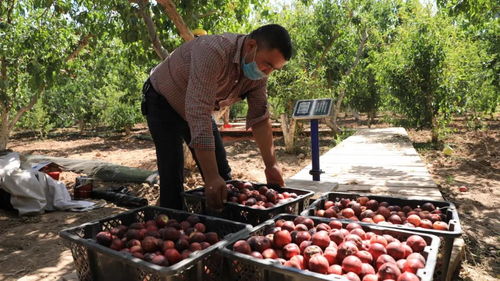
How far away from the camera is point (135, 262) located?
1.58 metres

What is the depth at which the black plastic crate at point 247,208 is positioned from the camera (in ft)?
7.49

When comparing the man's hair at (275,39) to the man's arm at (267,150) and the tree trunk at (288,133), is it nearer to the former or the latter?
the man's arm at (267,150)

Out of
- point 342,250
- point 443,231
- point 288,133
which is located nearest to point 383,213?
point 443,231

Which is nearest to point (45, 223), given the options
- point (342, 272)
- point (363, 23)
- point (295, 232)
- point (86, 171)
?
point (86, 171)

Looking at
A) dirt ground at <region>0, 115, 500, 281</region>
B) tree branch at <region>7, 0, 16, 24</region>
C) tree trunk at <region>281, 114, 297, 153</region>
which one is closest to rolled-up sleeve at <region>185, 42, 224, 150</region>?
dirt ground at <region>0, 115, 500, 281</region>

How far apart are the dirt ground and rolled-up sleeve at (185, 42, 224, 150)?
1940mm

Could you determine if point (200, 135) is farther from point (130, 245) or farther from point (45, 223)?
point (45, 223)

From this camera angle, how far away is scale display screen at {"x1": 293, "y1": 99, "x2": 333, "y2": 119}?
3570mm

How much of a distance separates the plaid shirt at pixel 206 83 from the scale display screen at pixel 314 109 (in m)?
0.88

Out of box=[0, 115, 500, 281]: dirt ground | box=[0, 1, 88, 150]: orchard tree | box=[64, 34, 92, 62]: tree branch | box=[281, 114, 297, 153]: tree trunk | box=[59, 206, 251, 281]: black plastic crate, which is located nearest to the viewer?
box=[59, 206, 251, 281]: black plastic crate

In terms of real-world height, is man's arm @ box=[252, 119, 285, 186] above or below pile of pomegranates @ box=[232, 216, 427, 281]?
above

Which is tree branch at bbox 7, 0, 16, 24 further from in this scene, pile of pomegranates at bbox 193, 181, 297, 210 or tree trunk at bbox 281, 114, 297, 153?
pile of pomegranates at bbox 193, 181, 297, 210

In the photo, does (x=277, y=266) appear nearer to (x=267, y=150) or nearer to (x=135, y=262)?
(x=135, y=262)

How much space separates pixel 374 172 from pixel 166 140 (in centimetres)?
368
